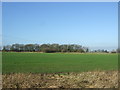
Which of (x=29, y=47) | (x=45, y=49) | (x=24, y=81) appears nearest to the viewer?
(x=24, y=81)

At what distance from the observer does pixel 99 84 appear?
11.2 meters

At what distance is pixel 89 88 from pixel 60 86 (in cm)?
141

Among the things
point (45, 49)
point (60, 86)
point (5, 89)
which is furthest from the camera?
point (45, 49)

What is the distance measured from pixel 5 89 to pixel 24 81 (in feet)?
6.05

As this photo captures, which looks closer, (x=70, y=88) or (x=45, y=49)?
(x=70, y=88)

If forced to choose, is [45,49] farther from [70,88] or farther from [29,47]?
[70,88]

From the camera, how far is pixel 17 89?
9.98 metres

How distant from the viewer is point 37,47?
319 feet

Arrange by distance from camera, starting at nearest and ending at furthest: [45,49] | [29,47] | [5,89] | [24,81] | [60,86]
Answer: [5,89], [60,86], [24,81], [45,49], [29,47]

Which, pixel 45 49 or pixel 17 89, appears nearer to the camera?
pixel 17 89

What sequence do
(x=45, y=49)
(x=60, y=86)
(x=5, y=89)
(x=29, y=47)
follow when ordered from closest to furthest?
1. (x=5, y=89)
2. (x=60, y=86)
3. (x=45, y=49)
4. (x=29, y=47)

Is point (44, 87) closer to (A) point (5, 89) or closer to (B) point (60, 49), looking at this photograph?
(A) point (5, 89)

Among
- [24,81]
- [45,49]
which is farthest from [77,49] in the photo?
[24,81]

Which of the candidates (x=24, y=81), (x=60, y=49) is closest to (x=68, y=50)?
(x=60, y=49)
